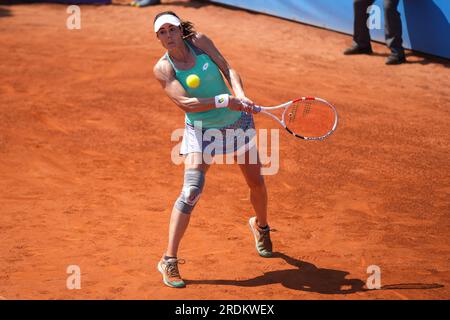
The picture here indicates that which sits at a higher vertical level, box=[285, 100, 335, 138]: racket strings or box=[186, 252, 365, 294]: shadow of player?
box=[285, 100, 335, 138]: racket strings

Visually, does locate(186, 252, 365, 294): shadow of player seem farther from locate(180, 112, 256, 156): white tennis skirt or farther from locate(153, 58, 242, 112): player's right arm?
locate(153, 58, 242, 112): player's right arm

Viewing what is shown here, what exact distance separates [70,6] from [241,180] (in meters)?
9.17

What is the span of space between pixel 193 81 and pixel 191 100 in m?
0.16

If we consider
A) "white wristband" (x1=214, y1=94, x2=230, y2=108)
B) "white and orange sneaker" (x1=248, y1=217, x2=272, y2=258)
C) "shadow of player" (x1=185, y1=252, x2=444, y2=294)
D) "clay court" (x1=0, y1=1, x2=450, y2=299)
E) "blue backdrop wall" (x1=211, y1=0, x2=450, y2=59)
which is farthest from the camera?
"blue backdrop wall" (x1=211, y1=0, x2=450, y2=59)

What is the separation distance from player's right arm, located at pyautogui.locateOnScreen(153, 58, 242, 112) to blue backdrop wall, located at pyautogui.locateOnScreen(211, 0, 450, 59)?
683cm

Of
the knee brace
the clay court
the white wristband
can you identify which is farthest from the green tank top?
the clay court

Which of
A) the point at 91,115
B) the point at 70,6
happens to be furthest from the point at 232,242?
the point at 70,6

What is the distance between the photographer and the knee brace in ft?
17.9

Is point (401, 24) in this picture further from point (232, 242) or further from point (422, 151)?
point (232, 242)

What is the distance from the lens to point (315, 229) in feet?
22.0

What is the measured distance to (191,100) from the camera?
5410mm

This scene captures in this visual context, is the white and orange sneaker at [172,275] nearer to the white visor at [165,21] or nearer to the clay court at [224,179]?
the clay court at [224,179]

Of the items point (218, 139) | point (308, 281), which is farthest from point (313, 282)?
point (218, 139)

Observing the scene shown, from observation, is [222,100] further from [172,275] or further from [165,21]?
[172,275]
